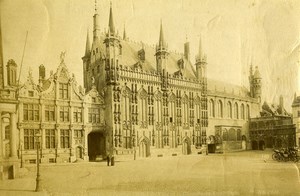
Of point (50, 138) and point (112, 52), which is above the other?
point (112, 52)

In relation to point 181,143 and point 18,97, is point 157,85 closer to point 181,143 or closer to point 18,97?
point 181,143

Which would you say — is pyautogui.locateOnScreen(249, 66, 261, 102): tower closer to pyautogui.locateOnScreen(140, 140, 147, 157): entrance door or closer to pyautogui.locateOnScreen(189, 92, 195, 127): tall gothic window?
pyautogui.locateOnScreen(189, 92, 195, 127): tall gothic window

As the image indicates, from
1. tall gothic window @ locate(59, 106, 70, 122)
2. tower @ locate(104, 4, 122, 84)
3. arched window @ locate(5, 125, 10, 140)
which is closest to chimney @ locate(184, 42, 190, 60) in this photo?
tower @ locate(104, 4, 122, 84)

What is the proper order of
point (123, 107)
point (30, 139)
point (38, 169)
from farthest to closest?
point (123, 107), point (30, 139), point (38, 169)

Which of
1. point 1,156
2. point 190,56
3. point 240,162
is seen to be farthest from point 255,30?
point 1,156

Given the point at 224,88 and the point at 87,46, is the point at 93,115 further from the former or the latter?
the point at 224,88

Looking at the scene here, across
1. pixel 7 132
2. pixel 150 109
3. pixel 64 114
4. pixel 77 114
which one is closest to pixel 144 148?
pixel 150 109
